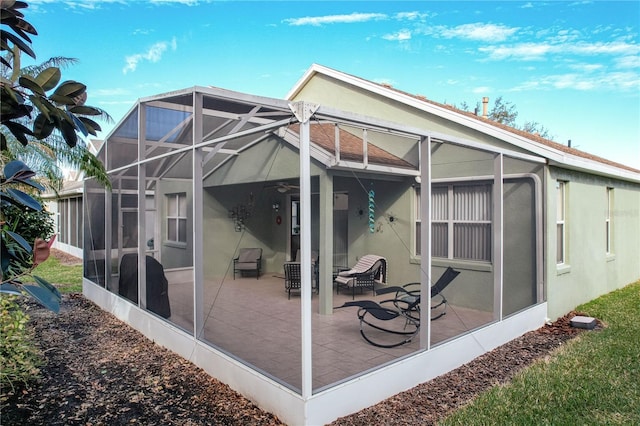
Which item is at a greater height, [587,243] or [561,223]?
[561,223]

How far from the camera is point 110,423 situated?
4.22m

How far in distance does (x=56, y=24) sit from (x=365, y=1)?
283 inches

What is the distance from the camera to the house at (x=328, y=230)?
4812 millimetres

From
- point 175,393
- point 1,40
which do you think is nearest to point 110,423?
point 175,393

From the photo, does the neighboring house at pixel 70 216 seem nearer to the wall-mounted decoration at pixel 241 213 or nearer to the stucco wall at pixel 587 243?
the wall-mounted decoration at pixel 241 213

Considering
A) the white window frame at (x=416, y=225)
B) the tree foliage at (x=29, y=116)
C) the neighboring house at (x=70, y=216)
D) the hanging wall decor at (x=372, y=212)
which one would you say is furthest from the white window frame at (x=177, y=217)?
the neighboring house at (x=70, y=216)

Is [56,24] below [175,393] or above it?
above

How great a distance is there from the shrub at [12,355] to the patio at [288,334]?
5.98 feet

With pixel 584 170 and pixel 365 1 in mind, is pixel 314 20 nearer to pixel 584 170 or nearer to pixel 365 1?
pixel 365 1

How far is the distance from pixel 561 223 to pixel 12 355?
29.6 feet

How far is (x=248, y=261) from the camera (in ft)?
36.6

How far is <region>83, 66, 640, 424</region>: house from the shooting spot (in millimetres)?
4812

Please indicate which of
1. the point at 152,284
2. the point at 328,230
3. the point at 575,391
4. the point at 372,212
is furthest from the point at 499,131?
the point at 152,284

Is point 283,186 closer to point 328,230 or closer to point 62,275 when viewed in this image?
point 328,230
